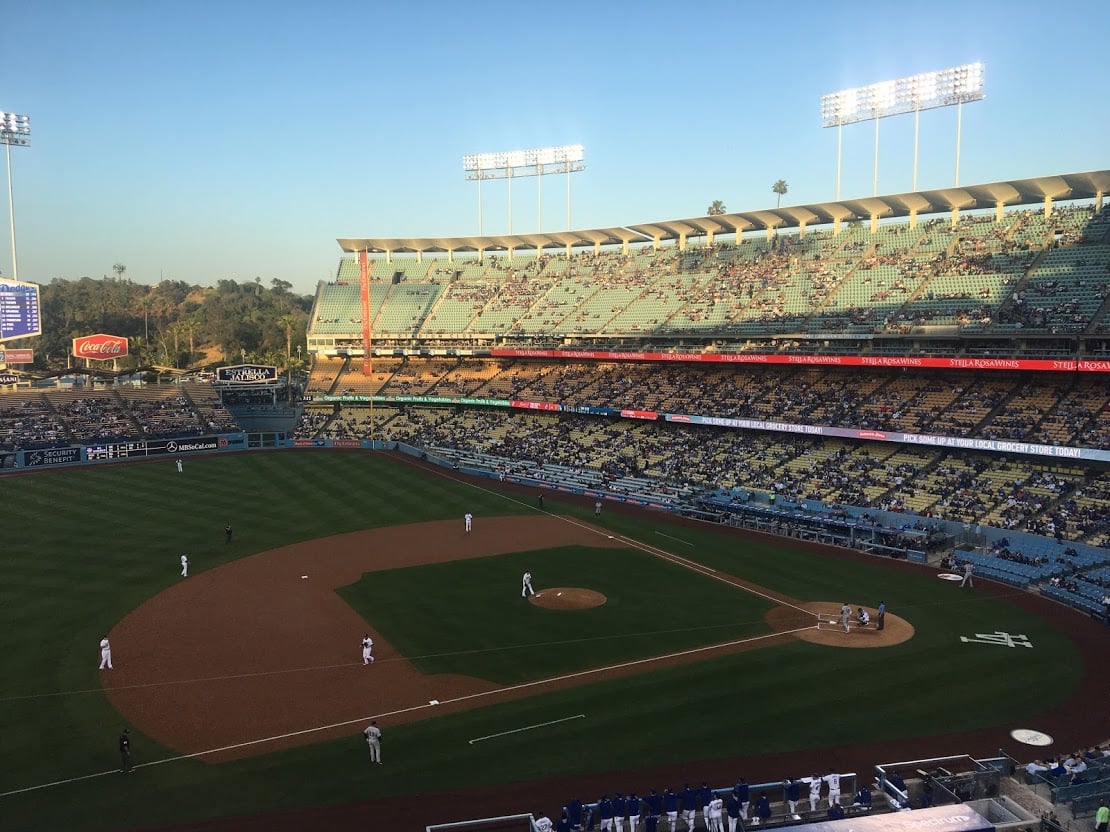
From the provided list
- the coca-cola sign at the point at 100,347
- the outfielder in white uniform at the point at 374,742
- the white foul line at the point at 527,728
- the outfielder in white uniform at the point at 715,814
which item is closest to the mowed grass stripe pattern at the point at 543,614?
the white foul line at the point at 527,728

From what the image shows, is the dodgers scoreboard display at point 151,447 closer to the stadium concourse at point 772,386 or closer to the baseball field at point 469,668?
the stadium concourse at point 772,386

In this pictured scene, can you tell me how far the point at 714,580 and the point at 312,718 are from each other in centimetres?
1715

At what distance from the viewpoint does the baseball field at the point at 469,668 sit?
17312mm

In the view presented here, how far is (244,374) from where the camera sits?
72.0 meters

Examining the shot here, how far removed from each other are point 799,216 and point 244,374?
4924cm

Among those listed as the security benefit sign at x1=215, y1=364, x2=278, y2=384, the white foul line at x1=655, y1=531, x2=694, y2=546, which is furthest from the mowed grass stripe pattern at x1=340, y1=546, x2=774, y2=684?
the security benefit sign at x1=215, y1=364, x2=278, y2=384

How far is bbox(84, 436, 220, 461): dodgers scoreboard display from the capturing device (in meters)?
58.1

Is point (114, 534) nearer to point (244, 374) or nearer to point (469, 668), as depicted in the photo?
point (469, 668)

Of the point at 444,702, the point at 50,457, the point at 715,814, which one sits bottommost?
the point at 444,702

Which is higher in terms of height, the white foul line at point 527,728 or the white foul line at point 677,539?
the white foul line at point 677,539

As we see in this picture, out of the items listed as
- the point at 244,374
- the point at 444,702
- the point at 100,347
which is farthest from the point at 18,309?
the point at 444,702

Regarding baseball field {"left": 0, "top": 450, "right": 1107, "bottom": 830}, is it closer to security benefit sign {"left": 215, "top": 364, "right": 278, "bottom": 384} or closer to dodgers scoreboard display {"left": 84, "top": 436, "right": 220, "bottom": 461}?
dodgers scoreboard display {"left": 84, "top": 436, "right": 220, "bottom": 461}

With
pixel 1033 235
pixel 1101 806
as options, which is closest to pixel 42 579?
pixel 1101 806

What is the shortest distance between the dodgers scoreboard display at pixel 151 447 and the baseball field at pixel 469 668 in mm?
20614
